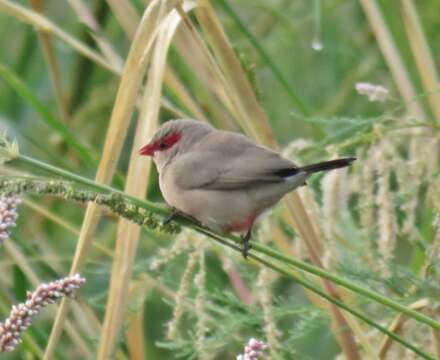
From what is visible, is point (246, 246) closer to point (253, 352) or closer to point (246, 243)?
point (246, 243)

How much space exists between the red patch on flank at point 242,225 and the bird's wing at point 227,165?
8 centimetres

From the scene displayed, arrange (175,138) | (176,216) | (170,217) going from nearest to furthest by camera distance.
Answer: (170,217) < (176,216) < (175,138)

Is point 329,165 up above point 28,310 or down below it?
above

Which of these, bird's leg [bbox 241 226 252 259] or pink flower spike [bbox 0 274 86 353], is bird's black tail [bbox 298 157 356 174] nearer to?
bird's leg [bbox 241 226 252 259]

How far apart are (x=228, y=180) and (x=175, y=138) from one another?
0.29m

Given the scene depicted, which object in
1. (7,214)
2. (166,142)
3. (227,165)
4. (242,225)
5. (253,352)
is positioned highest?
(166,142)

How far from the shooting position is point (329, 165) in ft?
6.69

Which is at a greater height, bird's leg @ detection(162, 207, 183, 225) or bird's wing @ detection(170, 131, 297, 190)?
bird's wing @ detection(170, 131, 297, 190)

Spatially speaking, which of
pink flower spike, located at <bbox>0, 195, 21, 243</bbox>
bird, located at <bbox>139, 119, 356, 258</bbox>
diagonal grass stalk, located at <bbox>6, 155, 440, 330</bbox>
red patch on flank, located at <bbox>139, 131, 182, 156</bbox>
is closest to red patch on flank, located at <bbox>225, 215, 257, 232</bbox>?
bird, located at <bbox>139, 119, 356, 258</bbox>

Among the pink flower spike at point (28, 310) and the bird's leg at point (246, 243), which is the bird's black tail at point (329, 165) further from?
the pink flower spike at point (28, 310)

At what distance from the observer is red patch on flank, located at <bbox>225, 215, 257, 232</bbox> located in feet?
7.53

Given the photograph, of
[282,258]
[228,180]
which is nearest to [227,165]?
[228,180]

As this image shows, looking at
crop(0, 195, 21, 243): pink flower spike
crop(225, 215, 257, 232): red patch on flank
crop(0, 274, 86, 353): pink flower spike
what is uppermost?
crop(225, 215, 257, 232): red patch on flank

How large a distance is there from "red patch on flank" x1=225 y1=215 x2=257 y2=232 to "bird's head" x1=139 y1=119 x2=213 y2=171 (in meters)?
0.31
